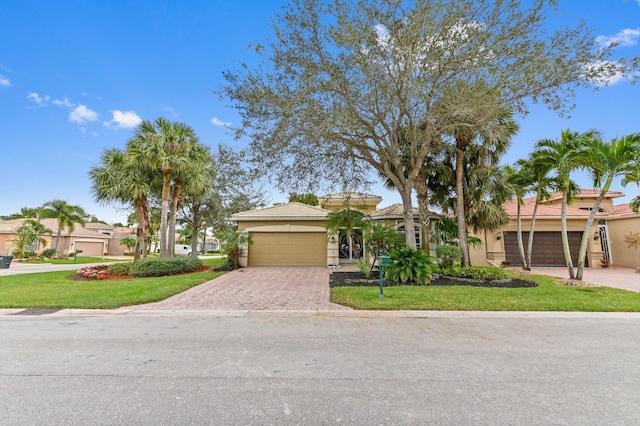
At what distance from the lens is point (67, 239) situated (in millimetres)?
33031

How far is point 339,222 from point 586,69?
956 centimetres

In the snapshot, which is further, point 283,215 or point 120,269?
point 283,215

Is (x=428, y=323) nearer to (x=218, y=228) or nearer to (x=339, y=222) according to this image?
(x=339, y=222)

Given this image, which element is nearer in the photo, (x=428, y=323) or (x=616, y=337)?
(x=616, y=337)

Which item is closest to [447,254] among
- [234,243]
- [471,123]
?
[471,123]

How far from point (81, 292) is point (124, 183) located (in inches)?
275

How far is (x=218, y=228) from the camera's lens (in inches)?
997

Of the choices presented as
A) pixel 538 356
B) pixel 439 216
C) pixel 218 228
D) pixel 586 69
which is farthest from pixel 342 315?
pixel 218 228

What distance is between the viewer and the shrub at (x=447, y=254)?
42.5 feet

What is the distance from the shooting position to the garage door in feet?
113

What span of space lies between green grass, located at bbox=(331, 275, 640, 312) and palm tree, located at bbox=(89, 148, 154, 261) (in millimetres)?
11374

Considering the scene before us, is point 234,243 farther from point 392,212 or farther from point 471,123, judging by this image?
point 471,123

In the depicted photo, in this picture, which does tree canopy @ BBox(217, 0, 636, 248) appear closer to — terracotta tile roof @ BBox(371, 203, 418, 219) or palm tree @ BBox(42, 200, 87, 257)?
terracotta tile roof @ BBox(371, 203, 418, 219)

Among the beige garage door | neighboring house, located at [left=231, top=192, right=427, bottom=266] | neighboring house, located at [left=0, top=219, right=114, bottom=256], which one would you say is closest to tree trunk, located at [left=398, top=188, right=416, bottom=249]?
neighboring house, located at [left=231, top=192, right=427, bottom=266]
